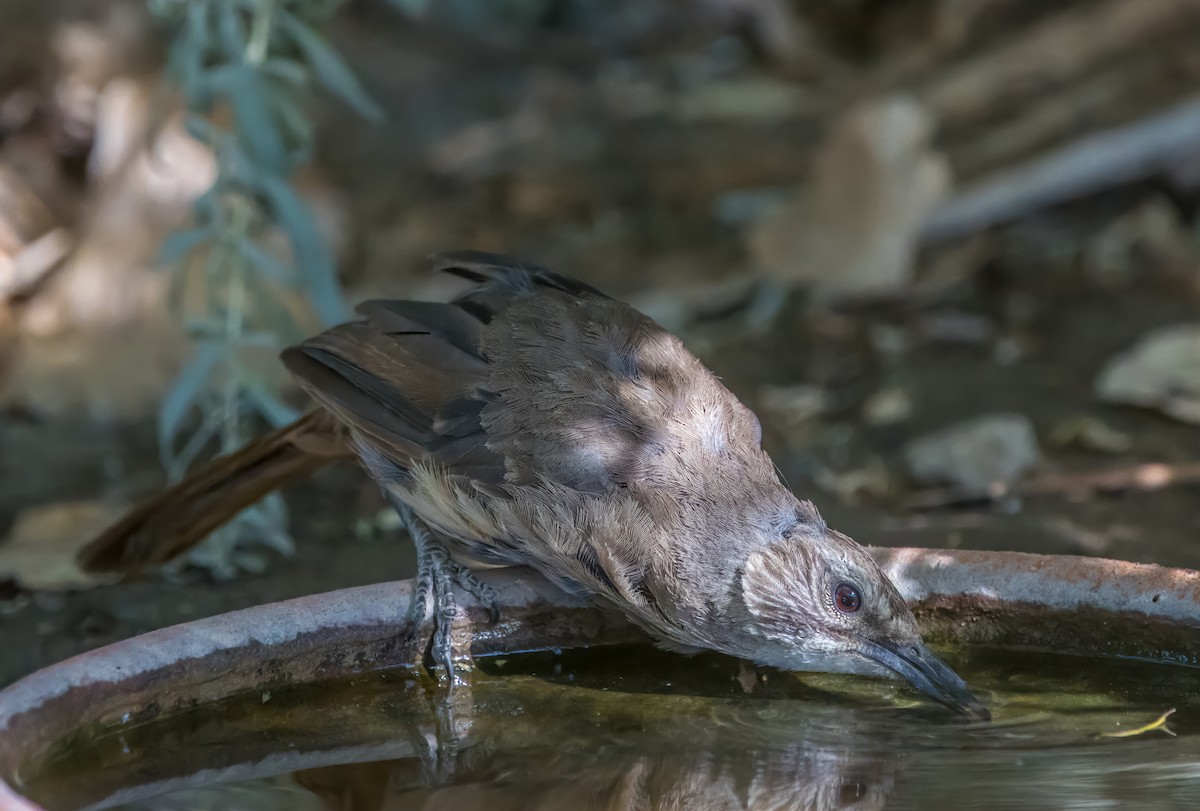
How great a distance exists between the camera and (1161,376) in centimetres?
530

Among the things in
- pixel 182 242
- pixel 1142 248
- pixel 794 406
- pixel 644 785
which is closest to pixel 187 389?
pixel 182 242

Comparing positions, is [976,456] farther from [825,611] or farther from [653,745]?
[653,745]

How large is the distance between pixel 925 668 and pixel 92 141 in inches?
198

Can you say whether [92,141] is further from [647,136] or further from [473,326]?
[473,326]

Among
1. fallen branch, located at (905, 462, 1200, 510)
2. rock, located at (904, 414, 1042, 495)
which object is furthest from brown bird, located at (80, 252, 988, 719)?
rock, located at (904, 414, 1042, 495)

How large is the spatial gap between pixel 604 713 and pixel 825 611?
526mm

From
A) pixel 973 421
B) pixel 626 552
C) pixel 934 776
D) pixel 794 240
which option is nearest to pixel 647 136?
pixel 794 240

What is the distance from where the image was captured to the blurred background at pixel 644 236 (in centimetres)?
410

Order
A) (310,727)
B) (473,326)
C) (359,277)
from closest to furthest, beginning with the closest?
1. (310,727)
2. (473,326)
3. (359,277)

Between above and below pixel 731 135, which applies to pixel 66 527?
below

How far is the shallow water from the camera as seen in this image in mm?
2416

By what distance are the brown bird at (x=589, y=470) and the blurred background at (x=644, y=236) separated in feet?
2.38

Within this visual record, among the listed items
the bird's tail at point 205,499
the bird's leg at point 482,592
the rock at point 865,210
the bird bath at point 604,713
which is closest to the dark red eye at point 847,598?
the bird bath at point 604,713

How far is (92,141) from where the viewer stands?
6621 millimetres
